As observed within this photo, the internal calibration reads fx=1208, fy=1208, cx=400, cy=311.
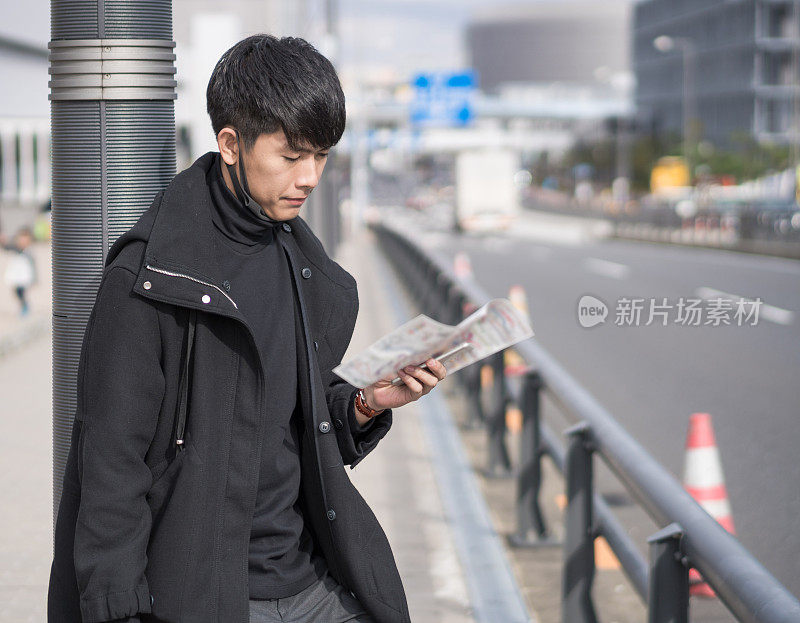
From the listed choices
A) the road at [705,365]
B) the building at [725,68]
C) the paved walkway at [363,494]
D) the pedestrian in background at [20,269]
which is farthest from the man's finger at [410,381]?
the building at [725,68]

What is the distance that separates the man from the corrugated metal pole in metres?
0.70

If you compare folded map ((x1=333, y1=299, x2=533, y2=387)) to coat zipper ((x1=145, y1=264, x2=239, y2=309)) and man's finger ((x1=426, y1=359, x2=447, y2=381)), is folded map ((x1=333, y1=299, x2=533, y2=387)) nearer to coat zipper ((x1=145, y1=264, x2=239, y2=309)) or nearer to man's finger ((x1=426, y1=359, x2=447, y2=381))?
man's finger ((x1=426, y1=359, x2=447, y2=381))

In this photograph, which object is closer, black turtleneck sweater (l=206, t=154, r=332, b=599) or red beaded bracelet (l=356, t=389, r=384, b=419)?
black turtleneck sweater (l=206, t=154, r=332, b=599)

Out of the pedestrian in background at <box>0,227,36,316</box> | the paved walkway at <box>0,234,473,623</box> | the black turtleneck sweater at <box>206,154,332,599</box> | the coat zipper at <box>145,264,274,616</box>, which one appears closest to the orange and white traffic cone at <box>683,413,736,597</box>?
the paved walkway at <box>0,234,473,623</box>

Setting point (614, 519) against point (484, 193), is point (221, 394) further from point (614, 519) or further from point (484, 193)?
point (484, 193)

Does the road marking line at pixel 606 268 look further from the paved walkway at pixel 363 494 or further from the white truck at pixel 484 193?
the white truck at pixel 484 193

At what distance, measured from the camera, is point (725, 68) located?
99.8 m

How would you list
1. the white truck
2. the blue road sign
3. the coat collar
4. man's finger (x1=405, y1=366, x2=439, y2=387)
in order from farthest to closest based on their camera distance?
the white truck, the blue road sign, man's finger (x1=405, y1=366, x2=439, y2=387), the coat collar

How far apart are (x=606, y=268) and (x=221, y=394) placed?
1066 inches

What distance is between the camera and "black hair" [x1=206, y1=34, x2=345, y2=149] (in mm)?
2107

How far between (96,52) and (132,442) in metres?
1.21

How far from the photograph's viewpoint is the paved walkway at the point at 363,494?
15.7ft

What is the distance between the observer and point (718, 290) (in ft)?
69.5

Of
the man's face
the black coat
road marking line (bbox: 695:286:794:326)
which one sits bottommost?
road marking line (bbox: 695:286:794:326)
